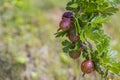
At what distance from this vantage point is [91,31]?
2.04 metres

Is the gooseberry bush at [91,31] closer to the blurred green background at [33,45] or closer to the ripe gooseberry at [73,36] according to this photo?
the ripe gooseberry at [73,36]

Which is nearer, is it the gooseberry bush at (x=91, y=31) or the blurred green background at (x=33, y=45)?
the gooseberry bush at (x=91, y=31)

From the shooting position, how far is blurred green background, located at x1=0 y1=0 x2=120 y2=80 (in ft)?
10.5

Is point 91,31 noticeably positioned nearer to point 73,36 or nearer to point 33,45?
point 73,36

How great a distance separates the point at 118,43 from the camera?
381 cm

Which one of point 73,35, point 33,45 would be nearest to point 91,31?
point 73,35

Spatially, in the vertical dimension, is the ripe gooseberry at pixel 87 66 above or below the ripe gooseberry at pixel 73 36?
below

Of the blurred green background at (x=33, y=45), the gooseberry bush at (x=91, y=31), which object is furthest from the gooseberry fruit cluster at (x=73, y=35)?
the blurred green background at (x=33, y=45)

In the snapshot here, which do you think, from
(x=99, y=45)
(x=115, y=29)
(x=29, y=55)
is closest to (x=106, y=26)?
(x=115, y=29)

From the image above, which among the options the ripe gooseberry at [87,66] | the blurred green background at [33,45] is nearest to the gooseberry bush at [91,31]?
the ripe gooseberry at [87,66]

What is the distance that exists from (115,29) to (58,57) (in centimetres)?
94

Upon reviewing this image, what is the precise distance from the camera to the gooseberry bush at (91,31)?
79.1 inches

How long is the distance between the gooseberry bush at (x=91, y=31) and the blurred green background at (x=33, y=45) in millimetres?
668

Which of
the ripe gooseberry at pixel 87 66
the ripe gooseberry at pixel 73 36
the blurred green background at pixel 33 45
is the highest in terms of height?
the ripe gooseberry at pixel 73 36
